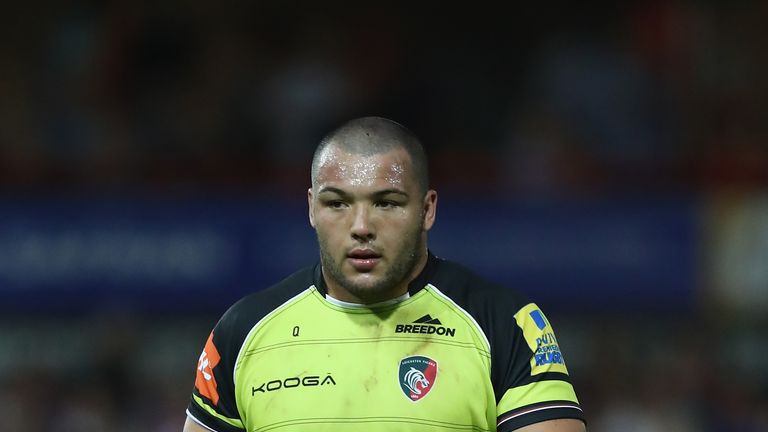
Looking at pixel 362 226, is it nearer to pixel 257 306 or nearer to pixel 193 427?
pixel 257 306

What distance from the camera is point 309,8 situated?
10992mm

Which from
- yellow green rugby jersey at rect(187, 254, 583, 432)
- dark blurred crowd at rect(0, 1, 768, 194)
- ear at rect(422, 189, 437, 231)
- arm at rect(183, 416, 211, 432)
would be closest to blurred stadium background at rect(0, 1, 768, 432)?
dark blurred crowd at rect(0, 1, 768, 194)

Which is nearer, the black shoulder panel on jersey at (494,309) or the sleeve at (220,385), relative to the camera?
the black shoulder panel on jersey at (494,309)

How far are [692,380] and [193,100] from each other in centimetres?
409

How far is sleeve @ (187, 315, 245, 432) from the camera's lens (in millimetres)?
4008

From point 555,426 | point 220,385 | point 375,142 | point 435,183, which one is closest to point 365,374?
point 220,385

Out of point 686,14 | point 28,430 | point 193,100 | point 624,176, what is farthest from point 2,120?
point 686,14

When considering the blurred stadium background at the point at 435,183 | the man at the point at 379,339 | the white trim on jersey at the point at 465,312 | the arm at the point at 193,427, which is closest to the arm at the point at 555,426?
the man at the point at 379,339

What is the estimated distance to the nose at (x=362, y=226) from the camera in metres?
3.80

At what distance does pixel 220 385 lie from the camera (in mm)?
4012

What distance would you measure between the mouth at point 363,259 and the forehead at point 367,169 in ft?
0.62

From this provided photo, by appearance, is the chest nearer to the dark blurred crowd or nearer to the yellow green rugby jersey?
the yellow green rugby jersey

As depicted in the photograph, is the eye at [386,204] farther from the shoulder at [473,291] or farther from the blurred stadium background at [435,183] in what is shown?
the blurred stadium background at [435,183]

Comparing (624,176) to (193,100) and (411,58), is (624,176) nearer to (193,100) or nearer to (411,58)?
(411,58)
